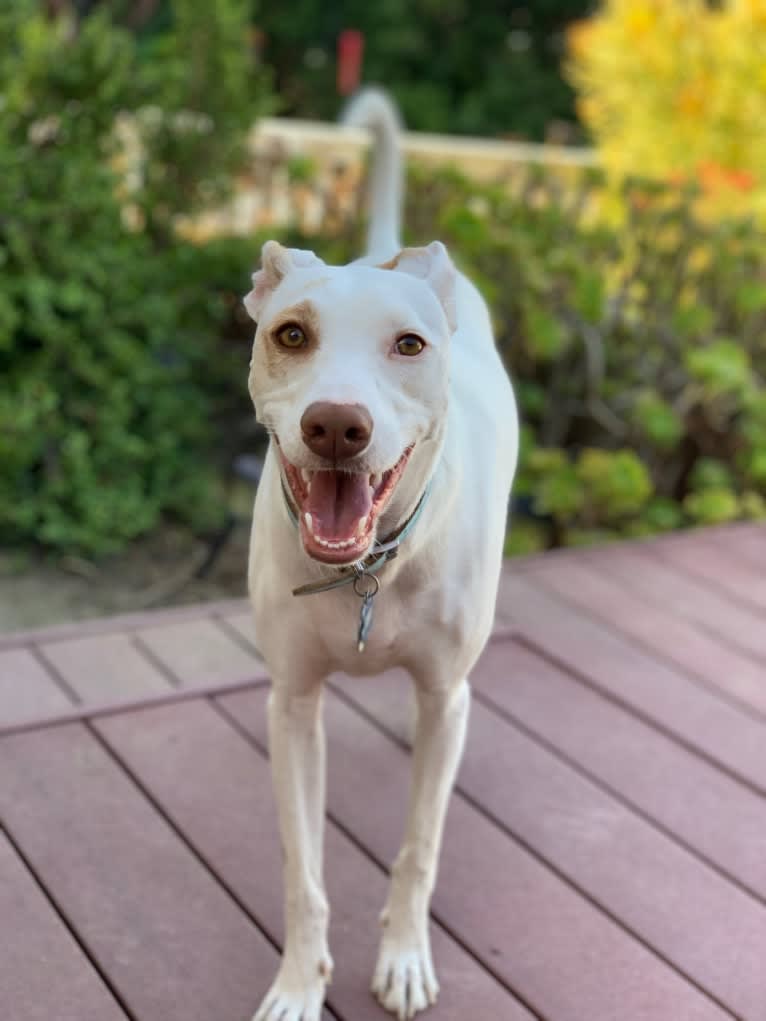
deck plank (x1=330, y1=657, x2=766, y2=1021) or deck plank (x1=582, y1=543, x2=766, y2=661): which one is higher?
deck plank (x1=330, y1=657, x2=766, y2=1021)

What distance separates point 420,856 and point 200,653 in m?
1.26

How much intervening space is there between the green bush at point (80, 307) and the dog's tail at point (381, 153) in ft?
4.60

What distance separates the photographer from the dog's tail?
2.94 meters

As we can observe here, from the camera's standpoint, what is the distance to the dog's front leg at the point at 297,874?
196cm

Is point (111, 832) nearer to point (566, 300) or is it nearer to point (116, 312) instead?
point (116, 312)

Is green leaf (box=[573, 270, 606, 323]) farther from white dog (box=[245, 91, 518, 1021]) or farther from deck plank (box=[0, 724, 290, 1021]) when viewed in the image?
deck plank (box=[0, 724, 290, 1021])

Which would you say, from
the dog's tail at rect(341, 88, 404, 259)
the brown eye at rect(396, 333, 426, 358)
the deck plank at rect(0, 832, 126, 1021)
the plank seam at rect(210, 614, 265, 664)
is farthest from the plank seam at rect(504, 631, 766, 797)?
the brown eye at rect(396, 333, 426, 358)

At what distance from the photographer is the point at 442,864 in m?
2.41

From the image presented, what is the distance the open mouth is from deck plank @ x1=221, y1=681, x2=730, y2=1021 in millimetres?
955

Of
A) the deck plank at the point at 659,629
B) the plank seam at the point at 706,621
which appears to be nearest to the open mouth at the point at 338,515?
the deck plank at the point at 659,629

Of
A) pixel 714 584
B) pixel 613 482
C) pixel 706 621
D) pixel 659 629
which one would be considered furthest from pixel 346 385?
pixel 613 482

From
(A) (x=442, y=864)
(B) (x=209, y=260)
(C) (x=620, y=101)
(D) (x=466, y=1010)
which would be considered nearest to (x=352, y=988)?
(D) (x=466, y=1010)

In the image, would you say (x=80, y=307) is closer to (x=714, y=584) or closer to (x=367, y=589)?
(x=714, y=584)

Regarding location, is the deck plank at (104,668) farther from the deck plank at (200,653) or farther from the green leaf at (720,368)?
the green leaf at (720,368)
